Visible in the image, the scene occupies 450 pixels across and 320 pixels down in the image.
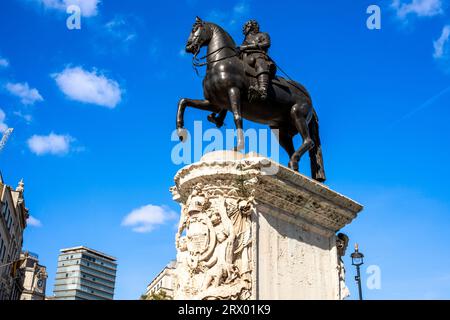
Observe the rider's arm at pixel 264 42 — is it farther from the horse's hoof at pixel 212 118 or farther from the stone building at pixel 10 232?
the stone building at pixel 10 232

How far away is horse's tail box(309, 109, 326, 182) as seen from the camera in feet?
30.9

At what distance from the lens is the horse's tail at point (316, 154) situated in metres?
9.43

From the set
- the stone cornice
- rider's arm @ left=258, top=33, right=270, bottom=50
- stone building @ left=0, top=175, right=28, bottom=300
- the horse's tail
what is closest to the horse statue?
the horse's tail

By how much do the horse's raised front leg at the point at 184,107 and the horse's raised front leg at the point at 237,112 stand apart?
72 centimetres

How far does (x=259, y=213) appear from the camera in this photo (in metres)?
7.61

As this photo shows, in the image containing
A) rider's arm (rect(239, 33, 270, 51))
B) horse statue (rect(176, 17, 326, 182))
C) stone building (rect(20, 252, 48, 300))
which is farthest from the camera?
stone building (rect(20, 252, 48, 300))

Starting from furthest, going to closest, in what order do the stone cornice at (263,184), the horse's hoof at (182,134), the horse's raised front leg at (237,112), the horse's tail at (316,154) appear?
1. the horse's tail at (316,154)
2. the horse's hoof at (182,134)
3. the horse's raised front leg at (237,112)
4. the stone cornice at (263,184)

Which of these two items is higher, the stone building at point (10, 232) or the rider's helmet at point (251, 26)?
the stone building at point (10, 232)

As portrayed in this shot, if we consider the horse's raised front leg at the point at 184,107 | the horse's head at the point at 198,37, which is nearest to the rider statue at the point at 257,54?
the horse's head at the point at 198,37

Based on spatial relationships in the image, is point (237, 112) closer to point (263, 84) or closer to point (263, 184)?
point (263, 84)

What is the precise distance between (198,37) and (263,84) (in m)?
1.64

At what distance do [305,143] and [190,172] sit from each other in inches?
96.6

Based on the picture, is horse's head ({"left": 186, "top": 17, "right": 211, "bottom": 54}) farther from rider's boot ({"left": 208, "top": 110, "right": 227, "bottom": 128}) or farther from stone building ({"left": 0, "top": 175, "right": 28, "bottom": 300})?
stone building ({"left": 0, "top": 175, "right": 28, "bottom": 300})

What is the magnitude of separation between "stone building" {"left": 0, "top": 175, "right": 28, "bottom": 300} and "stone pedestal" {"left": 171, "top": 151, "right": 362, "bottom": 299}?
5124 centimetres
